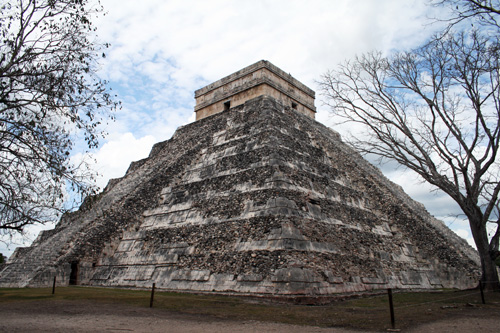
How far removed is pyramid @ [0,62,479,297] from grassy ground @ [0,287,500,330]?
70 centimetres

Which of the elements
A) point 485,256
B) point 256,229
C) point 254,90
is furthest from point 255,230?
point 254,90

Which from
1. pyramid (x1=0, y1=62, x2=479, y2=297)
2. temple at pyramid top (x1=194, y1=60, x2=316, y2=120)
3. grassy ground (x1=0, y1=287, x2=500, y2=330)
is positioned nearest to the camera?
grassy ground (x1=0, y1=287, x2=500, y2=330)

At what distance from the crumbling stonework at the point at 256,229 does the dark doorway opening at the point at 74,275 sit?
6cm

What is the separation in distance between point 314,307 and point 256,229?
8.69 feet

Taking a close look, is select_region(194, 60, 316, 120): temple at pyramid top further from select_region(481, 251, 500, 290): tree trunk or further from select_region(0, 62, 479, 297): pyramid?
select_region(481, 251, 500, 290): tree trunk

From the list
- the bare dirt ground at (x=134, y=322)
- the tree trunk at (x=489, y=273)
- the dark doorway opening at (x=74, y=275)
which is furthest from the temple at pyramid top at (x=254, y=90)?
the bare dirt ground at (x=134, y=322)

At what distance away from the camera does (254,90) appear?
16.9 metres

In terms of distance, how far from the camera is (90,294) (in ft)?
29.9

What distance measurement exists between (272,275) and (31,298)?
5620 mm

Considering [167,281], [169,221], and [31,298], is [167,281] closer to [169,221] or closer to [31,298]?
[169,221]

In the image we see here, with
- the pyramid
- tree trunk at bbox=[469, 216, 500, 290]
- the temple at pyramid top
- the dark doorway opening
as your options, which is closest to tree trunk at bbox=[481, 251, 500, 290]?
tree trunk at bbox=[469, 216, 500, 290]

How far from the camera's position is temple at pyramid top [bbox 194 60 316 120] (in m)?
16.9

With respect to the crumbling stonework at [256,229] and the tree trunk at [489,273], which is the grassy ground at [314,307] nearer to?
the tree trunk at [489,273]

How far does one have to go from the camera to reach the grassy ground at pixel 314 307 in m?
6.35
